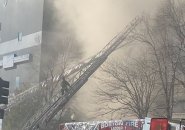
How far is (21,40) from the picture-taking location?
42531 millimetres

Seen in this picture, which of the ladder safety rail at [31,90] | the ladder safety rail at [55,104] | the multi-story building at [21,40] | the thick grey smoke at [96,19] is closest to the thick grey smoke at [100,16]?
the thick grey smoke at [96,19]

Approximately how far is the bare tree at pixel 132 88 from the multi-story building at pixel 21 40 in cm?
→ 1567

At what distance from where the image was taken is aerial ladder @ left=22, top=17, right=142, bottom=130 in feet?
81.1

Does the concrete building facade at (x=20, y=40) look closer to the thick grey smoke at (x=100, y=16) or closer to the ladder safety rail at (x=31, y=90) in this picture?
the ladder safety rail at (x=31, y=90)

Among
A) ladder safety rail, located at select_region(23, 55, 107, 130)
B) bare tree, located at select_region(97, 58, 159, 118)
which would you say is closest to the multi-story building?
ladder safety rail, located at select_region(23, 55, 107, 130)

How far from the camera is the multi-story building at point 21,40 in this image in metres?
39.7

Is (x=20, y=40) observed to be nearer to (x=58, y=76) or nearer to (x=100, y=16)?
(x=58, y=76)

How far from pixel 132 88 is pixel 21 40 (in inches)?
927

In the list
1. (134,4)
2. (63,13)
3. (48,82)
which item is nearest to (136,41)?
(134,4)

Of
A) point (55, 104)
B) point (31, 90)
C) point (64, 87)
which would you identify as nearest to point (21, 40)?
point (31, 90)

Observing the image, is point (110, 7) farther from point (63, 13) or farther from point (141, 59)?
point (63, 13)

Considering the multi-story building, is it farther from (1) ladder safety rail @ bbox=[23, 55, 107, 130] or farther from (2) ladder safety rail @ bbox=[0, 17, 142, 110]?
(1) ladder safety rail @ bbox=[23, 55, 107, 130]

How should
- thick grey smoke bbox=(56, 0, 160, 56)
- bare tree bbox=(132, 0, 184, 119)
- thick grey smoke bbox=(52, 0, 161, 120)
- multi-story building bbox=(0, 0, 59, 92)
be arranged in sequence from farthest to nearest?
multi-story building bbox=(0, 0, 59, 92)
thick grey smoke bbox=(52, 0, 161, 120)
thick grey smoke bbox=(56, 0, 160, 56)
bare tree bbox=(132, 0, 184, 119)

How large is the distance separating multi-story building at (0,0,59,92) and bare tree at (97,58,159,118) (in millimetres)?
15669
